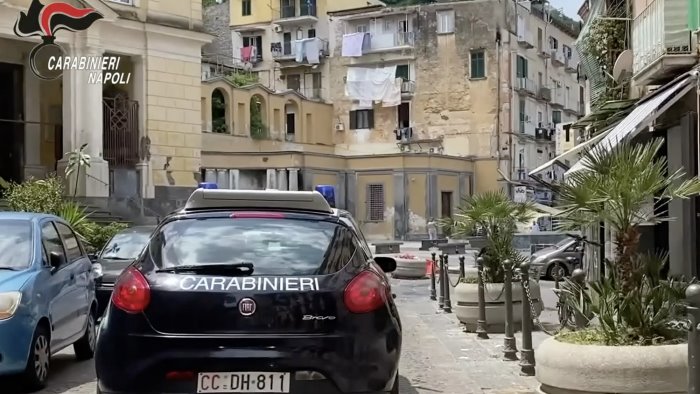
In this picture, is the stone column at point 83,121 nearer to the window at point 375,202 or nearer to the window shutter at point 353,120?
the window at point 375,202

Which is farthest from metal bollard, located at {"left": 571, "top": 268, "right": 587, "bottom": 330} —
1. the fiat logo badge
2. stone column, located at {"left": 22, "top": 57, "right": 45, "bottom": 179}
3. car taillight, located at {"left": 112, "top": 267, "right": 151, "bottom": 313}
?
stone column, located at {"left": 22, "top": 57, "right": 45, "bottom": 179}

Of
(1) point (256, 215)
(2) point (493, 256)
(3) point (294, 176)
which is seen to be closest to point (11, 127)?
(2) point (493, 256)

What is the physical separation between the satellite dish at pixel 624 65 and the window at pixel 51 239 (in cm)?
1094

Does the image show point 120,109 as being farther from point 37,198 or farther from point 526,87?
point 526,87

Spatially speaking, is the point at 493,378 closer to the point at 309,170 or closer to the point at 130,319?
the point at 130,319

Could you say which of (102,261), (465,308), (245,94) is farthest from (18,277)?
(245,94)

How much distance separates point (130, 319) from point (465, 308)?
7882mm

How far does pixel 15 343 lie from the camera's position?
7668 millimetres

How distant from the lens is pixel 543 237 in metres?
31.1

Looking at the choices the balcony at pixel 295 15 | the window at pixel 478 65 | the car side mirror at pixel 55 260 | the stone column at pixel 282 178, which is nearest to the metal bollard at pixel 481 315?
the car side mirror at pixel 55 260

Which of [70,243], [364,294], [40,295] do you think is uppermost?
[70,243]

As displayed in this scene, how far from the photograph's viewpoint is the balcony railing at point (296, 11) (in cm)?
6209

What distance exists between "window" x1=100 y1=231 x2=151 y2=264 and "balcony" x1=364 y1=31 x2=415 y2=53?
4468 centimetres

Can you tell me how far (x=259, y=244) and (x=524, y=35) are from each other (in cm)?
5560
